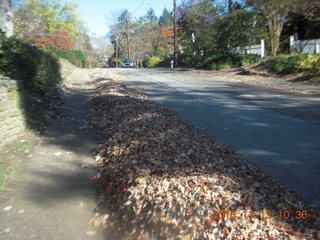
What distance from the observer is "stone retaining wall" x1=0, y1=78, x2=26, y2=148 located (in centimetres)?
559

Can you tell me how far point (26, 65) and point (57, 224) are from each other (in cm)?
641

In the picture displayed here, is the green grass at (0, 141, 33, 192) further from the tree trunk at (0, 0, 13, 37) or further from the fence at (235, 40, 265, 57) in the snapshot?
the fence at (235, 40, 265, 57)

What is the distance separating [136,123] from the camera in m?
6.45

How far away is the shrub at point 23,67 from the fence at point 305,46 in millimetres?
18297

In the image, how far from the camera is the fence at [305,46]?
20197mm

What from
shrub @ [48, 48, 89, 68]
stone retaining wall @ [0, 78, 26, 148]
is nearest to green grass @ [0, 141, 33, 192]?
stone retaining wall @ [0, 78, 26, 148]

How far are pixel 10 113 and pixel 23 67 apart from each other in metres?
3.12

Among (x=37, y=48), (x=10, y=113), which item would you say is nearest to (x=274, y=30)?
(x=37, y=48)

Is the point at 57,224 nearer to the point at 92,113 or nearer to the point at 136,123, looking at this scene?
the point at 136,123

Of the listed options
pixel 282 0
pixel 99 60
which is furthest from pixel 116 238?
pixel 99 60

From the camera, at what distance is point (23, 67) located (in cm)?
850

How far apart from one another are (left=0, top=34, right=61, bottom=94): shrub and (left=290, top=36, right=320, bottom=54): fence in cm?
1830

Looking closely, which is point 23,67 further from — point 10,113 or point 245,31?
point 245,31
